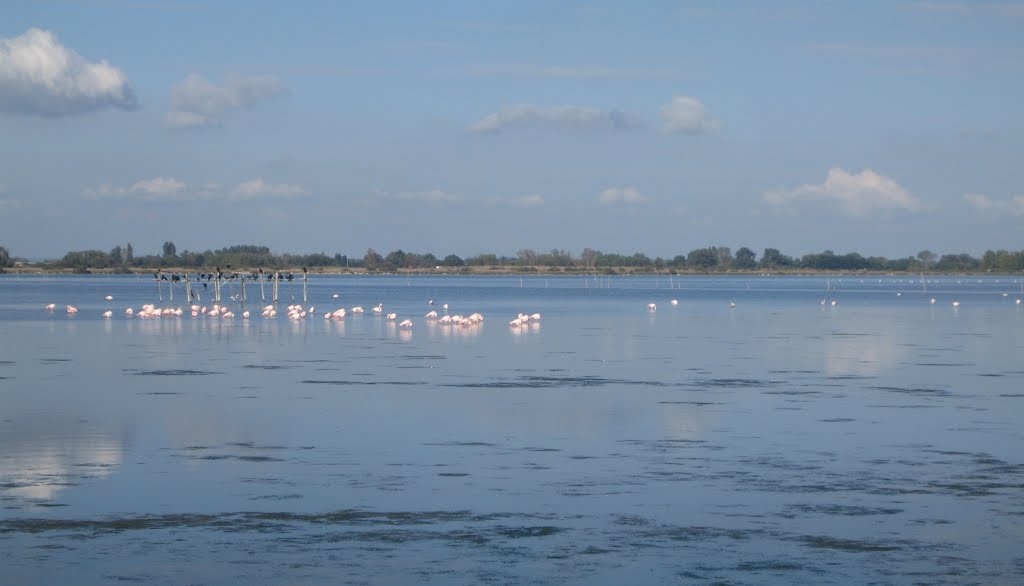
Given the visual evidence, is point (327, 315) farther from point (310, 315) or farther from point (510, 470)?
point (510, 470)

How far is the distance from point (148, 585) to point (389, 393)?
44.9ft

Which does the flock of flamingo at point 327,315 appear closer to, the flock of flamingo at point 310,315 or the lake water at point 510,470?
the flock of flamingo at point 310,315

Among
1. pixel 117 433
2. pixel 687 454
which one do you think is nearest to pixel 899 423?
pixel 687 454

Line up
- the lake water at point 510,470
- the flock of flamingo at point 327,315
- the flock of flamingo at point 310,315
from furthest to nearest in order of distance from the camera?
the flock of flamingo at point 310,315
the flock of flamingo at point 327,315
the lake water at point 510,470

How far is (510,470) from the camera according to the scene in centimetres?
1535

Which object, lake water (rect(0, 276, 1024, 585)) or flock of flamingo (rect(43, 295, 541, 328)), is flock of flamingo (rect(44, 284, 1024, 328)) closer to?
flock of flamingo (rect(43, 295, 541, 328))

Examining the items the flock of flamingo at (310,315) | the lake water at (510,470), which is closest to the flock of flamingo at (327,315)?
the flock of flamingo at (310,315)

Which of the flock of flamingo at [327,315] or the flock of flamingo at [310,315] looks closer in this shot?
the flock of flamingo at [327,315]

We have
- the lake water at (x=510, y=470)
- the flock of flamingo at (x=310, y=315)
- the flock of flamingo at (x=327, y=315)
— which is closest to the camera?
the lake water at (x=510, y=470)

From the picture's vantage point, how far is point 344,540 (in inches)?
459

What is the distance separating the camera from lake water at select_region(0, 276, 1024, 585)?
11000mm

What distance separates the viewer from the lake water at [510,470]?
1100 cm

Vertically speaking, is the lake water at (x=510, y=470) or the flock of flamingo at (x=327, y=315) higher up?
the flock of flamingo at (x=327, y=315)

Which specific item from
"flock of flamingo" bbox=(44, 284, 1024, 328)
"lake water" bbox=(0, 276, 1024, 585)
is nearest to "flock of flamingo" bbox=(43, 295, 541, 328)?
"flock of flamingo" bbox=(44, 284, 1024, 328)
